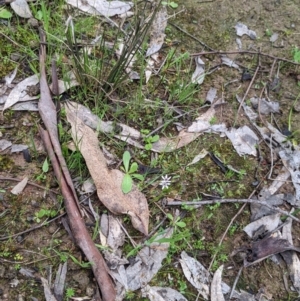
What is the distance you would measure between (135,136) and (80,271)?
786 mm

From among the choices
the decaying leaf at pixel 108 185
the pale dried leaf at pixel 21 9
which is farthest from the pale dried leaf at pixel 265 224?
the pale dried leaf at pixel 21 9

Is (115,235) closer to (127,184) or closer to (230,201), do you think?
(127,184)

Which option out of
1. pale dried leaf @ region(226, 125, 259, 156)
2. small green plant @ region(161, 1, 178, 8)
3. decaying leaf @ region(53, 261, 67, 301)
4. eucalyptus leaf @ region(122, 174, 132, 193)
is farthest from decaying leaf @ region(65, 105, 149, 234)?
small green plant @ region(161, 1, 178, 8)

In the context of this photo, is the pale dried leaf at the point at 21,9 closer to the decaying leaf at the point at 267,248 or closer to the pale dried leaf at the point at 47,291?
the pale dried leaf at the point at 47,291

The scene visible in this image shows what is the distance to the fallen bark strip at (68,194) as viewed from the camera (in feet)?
6.12

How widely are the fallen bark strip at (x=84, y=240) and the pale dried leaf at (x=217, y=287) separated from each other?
1.55ft

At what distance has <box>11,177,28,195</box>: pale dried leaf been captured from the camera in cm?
203

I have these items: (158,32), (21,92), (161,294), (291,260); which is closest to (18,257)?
(161,294)

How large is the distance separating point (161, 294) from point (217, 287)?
273mm

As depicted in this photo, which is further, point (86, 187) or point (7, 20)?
point (7, 20)

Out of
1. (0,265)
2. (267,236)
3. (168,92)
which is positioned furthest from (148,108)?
(0,265)

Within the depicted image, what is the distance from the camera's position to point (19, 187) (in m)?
2.04

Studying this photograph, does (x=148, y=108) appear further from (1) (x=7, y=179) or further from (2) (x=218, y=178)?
(1) (x=7, y=179)

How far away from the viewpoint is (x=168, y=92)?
2.49 metres
